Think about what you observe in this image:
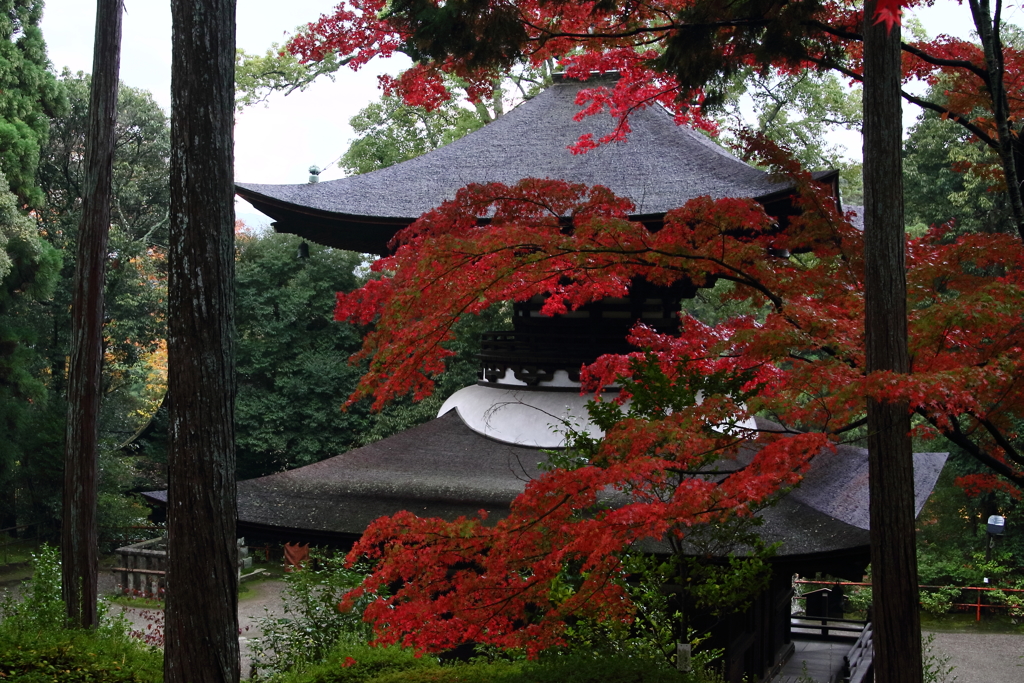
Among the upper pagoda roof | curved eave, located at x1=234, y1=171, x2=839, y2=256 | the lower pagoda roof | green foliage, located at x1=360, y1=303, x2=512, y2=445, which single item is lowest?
the lower pagoda roof

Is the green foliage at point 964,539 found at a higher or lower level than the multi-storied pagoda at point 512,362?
lower

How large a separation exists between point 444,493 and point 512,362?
158 cm

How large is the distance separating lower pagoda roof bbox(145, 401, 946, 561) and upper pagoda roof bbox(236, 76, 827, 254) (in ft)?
6.79

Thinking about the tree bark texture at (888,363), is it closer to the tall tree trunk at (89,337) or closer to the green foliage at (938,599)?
the tall tree trunk at (89,337)

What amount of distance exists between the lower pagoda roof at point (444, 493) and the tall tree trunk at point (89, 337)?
61cm

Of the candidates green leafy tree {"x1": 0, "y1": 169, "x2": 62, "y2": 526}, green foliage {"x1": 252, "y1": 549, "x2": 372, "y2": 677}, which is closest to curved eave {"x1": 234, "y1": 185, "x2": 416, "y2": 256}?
green foliage {"x1": 252, "y1": 549, "x2": 372, "y2": 677}

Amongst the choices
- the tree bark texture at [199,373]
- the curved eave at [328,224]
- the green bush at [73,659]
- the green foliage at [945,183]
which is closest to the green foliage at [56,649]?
the green bush at [73,659]

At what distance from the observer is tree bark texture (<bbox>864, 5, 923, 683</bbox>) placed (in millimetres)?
4266

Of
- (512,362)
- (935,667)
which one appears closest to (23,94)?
(512,362)

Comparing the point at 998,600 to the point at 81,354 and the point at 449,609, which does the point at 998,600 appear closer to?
the point at 449,609

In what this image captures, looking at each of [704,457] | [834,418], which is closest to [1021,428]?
[834,418]

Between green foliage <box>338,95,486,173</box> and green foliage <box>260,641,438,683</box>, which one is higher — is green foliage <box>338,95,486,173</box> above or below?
above

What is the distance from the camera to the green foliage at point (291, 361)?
1730 cm

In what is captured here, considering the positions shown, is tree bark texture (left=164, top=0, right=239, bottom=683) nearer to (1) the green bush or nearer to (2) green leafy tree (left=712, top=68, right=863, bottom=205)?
(1) the green bush
